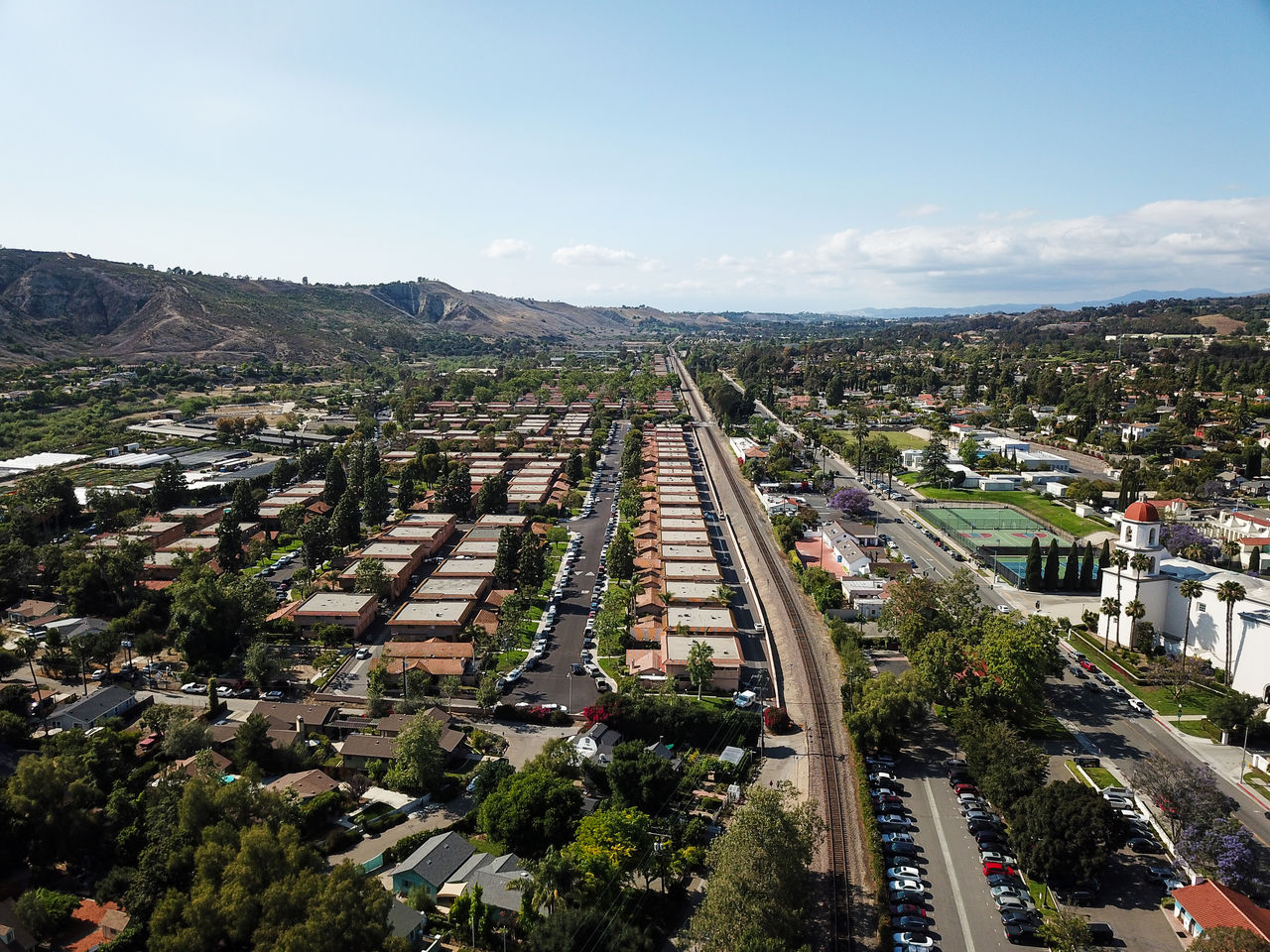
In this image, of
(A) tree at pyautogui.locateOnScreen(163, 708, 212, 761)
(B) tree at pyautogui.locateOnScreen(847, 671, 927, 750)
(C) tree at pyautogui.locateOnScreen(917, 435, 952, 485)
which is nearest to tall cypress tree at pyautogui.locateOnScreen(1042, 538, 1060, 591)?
(B) tree at pyautogui.locateOnScreen(847, 671, 927, 750)

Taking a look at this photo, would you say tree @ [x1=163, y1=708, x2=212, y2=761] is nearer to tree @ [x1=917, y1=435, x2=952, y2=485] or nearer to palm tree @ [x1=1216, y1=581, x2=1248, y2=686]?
palm tree @ [x1=1216, y1=581, x2=1248, y2=686]

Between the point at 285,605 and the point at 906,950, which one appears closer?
the point at 906,950

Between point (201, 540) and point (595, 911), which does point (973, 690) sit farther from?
point (201, 540)

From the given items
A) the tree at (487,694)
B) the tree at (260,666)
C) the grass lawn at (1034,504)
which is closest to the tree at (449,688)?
the tree at (487,694)

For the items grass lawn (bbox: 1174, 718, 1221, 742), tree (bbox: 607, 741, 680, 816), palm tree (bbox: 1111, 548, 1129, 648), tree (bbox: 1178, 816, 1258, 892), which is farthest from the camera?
palm tree (bbox: 1111, 548, 1129, 648)

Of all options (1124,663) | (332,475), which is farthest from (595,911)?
(332,475)

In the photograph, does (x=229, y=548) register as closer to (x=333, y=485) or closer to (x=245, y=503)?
(x=245, y=503)
